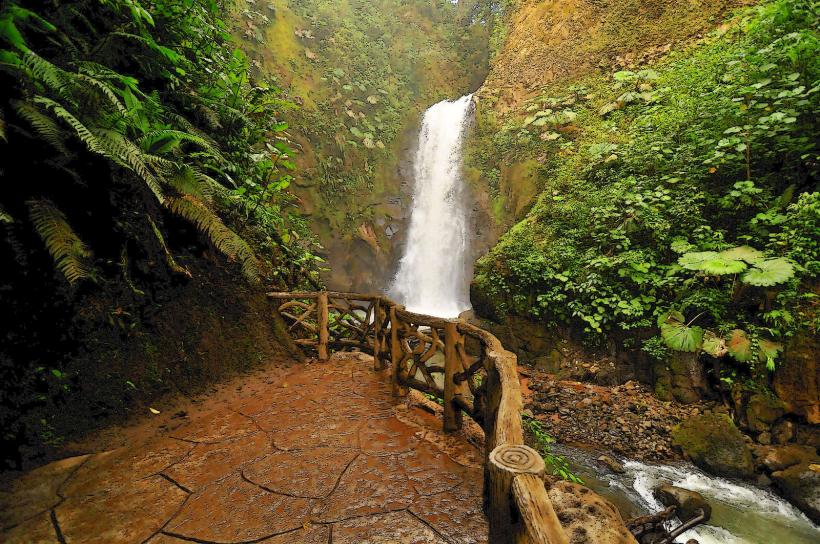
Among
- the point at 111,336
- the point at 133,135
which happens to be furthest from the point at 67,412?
the point at 133,135

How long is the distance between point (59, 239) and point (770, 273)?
842 centimetres

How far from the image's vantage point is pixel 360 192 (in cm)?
1602

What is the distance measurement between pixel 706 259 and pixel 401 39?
22152 mm

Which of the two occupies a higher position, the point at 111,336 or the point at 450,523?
the point at 111,336

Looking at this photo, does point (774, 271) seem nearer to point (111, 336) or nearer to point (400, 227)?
point (111, 336)

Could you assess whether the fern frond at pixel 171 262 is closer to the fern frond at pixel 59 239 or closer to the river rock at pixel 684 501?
the fern frond at pixel 59 239

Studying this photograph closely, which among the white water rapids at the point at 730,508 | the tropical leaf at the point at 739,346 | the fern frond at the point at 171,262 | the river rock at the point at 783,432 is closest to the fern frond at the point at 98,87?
the fern frond at the point at 171,262

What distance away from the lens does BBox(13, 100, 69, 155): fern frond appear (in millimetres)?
2480

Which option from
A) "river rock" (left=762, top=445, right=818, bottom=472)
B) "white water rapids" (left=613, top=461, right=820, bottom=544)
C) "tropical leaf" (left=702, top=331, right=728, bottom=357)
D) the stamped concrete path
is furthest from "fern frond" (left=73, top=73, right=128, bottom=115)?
"river rock" (left=762, top=445, right=818, bottom=472)

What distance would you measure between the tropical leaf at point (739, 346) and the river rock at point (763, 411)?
2.02 ft

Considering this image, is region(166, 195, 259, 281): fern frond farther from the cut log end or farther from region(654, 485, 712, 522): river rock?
region(654, 485, 712, 522): river rock

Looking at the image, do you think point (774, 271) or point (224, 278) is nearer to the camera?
point (224, 278)

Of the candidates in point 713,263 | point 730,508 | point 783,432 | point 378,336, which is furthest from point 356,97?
point 730,508

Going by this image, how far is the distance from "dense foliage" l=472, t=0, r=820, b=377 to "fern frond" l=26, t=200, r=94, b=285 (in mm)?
7938
